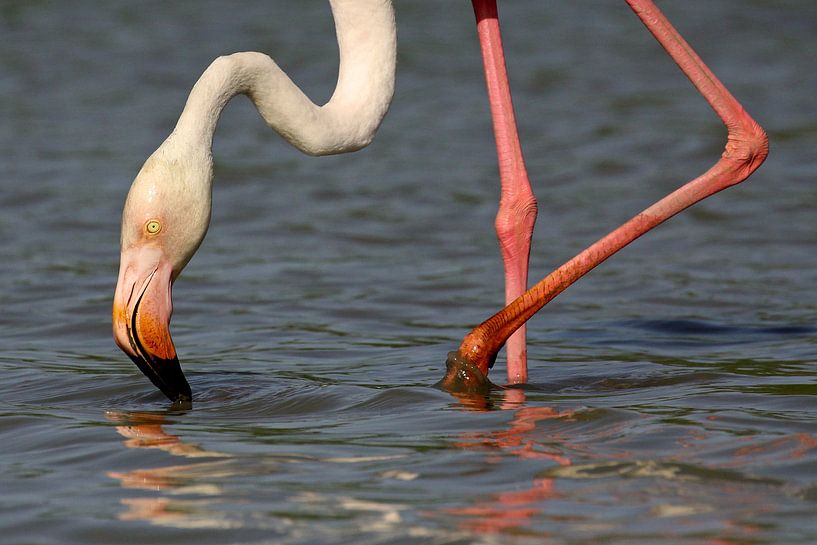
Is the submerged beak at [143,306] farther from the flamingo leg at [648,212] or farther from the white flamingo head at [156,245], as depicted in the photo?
the flamingo leg at [648,212]

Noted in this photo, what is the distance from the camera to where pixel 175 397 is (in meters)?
6.41

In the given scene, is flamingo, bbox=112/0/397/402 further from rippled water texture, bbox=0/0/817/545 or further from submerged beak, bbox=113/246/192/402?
rippled water texture, bbox=0/0/817/545

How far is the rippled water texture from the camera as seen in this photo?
4871mm

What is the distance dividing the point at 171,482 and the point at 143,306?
1.10 meters

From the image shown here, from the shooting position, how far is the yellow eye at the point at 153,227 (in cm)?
605

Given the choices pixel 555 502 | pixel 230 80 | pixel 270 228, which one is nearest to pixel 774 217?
pixel 270 228

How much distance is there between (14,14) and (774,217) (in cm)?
1363

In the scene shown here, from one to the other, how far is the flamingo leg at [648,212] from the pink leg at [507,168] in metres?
0.38

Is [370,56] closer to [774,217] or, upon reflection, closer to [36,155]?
[774,217]

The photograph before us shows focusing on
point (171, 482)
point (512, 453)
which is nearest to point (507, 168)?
point (512, 453)

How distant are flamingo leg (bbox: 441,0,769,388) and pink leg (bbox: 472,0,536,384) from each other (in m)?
0.38

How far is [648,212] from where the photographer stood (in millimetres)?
6973

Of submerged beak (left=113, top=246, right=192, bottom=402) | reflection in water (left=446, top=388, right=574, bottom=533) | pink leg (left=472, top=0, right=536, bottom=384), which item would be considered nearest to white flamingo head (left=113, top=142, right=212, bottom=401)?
submerged beak (left=113, top=246, right=192, bottom=402)

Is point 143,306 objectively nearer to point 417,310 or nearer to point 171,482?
point 171,482
